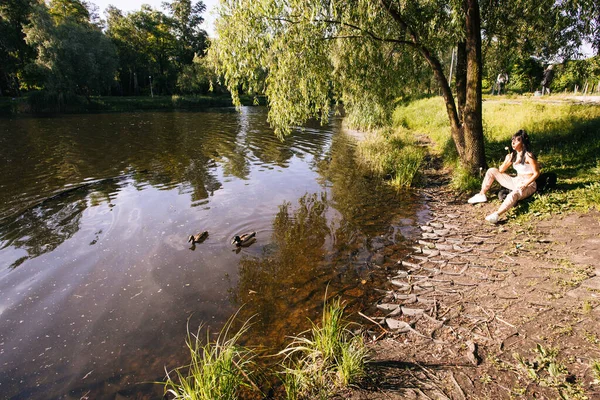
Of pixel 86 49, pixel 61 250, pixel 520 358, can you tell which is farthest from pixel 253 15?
pixel 86 49

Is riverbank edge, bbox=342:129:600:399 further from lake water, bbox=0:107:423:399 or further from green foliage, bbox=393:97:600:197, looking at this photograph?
lake water, bbox=0:107:423:399

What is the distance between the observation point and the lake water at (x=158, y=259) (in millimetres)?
4418

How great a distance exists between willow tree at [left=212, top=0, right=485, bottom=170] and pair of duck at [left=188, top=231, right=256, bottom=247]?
4.08 metres

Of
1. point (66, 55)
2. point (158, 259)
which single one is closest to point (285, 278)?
point (158, 259)

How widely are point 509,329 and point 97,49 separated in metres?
55.0

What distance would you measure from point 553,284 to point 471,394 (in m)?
2.41

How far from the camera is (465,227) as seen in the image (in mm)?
7035

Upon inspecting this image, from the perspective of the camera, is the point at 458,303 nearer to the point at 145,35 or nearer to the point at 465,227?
the point at 465,227

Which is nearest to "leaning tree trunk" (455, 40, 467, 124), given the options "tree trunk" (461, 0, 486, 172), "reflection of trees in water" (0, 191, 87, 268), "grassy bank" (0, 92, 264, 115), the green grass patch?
"tree trunk" (461, 0, 486, 172)

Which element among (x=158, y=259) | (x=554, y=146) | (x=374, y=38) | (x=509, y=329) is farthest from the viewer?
(x=554, y=146)

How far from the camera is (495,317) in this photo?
3992 mm

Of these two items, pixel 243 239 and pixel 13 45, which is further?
pixel 13 45

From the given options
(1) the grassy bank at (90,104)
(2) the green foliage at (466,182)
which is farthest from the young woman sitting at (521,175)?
(1) the grassy bank at (90,104)

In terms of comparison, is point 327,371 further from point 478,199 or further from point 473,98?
point 473,98
